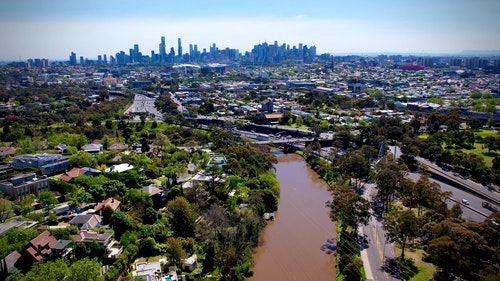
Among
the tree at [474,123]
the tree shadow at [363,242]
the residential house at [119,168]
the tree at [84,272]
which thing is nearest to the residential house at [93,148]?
the residential house at [119,168]

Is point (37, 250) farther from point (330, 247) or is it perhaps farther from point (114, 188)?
point (330, 247)

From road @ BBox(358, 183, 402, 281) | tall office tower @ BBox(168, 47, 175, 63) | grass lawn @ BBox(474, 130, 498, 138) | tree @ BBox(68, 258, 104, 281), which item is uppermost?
tall office tower @ BBox(168, 47, 175, 63)

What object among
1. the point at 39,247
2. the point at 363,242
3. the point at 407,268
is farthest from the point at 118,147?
the point at 407,268

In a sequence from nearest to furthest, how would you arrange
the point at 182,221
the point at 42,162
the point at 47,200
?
the point at 182,221, the point at 47,200, the point at 42,162

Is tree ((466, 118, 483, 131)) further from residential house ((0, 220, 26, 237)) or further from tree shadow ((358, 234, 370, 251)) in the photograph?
residential house ((0, 220, 26, 237))

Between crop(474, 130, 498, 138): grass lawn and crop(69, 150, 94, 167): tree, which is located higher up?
crop(69, 150, 94, 167): tree

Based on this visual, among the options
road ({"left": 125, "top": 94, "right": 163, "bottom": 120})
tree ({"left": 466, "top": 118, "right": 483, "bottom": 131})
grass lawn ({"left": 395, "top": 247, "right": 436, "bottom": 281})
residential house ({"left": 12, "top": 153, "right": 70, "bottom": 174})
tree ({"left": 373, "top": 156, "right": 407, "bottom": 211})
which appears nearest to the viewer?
grass lawn ({"left": 395, "top": 247, "right": 436, "bottom": 281})

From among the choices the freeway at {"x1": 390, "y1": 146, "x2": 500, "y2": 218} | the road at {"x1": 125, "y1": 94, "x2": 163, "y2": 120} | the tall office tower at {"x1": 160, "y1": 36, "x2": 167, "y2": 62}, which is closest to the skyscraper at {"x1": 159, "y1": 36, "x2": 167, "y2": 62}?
the tall office tower at {"x1": 160, "y1": 36, "x2": 167, "y2": 62}
